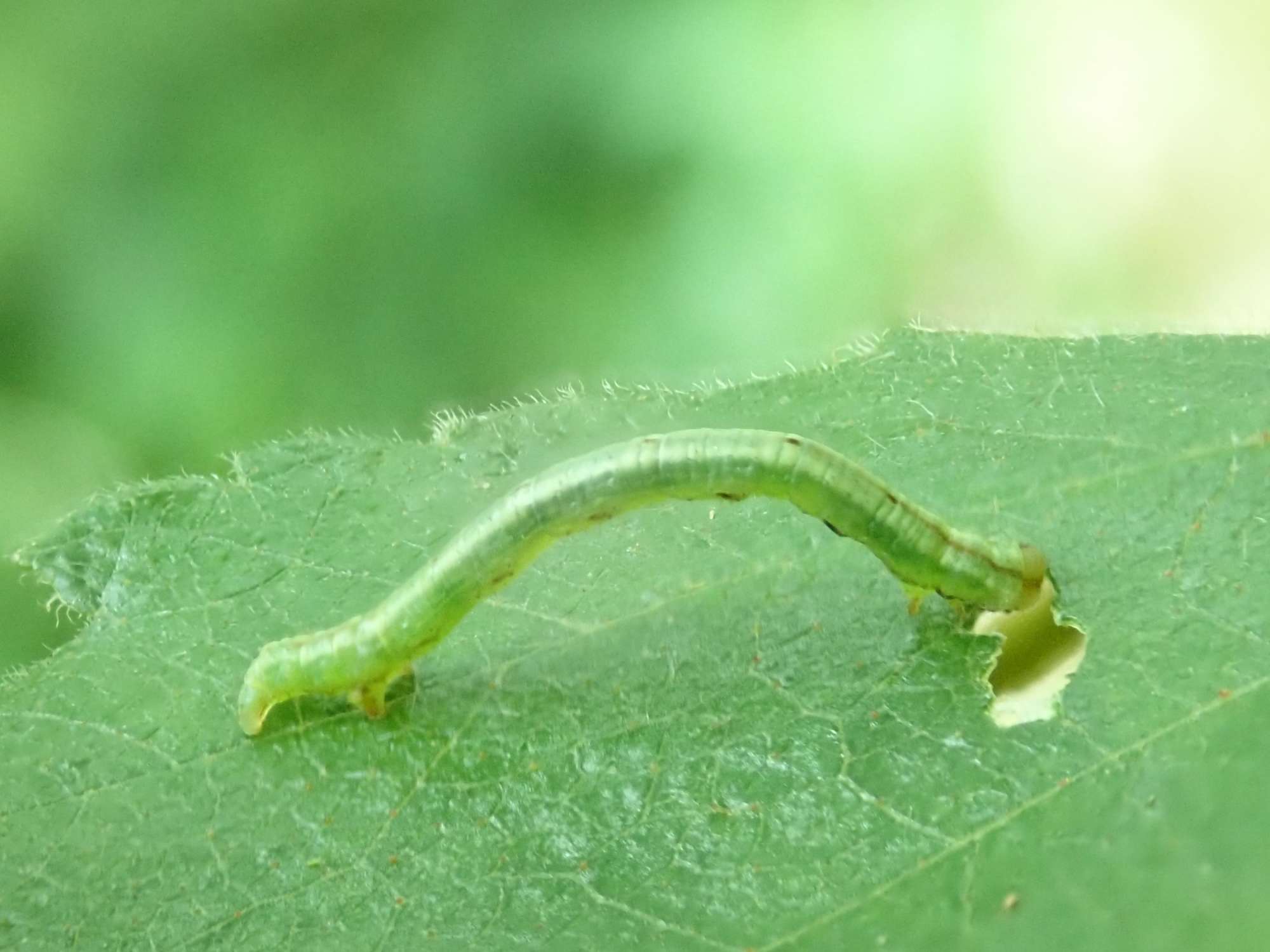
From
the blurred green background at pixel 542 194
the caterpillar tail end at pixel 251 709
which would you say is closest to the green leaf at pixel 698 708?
the caterpillar tail end at pixel 251 709

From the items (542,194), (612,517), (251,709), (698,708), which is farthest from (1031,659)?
(542,194)

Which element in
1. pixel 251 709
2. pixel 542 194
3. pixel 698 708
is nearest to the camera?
pixel 698 708

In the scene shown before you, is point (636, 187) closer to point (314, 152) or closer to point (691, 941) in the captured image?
point (314, 152)

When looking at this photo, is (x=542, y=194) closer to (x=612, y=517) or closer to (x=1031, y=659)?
(x=612, y=517)

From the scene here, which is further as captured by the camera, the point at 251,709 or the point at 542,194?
the point at 542,194

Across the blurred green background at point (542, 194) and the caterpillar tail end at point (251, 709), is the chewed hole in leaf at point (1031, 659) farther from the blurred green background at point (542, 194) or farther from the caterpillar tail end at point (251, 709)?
the blurred green background at point (542, 194)

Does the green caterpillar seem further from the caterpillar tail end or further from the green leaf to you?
the green leaf
